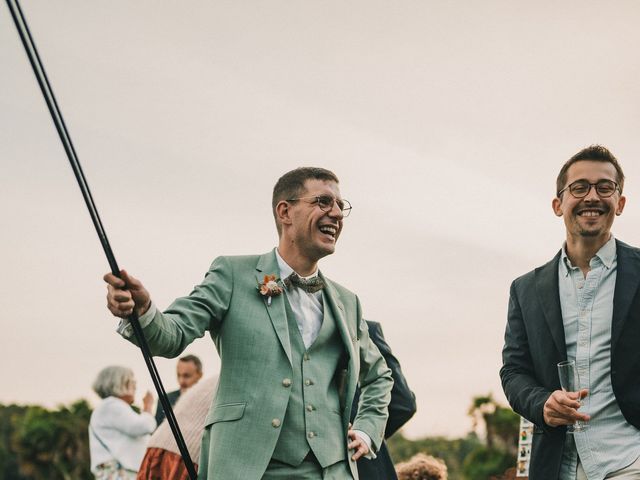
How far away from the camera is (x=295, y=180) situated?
4.73 meters

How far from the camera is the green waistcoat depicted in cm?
403

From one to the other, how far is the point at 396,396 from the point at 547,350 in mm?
1472

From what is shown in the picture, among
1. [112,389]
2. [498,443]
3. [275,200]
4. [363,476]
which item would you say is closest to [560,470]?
[363,476]

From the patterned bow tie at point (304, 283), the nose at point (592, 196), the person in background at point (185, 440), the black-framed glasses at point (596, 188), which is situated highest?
the black-framed glasses at point (596, 188)

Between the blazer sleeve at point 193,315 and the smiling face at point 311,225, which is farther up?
the smiling face at point 311,225

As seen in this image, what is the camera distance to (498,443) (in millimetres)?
43781

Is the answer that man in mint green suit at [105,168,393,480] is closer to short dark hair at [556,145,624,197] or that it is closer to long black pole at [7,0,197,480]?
long black pole at [7,0,197,480]

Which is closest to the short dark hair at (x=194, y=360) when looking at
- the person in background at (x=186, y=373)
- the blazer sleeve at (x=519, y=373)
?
Result: the person in background at (x=186, y=373)

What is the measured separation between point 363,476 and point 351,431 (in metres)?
1.54

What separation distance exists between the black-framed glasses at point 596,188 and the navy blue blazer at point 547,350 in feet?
1.00

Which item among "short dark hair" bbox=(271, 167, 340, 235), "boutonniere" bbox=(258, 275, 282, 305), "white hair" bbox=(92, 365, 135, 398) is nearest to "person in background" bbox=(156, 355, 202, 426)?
"white hair" bbox=(92, 365, 135, 398)

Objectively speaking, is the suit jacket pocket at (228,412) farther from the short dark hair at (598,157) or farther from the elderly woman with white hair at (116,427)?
the elderly woman with white hair at (116,427)

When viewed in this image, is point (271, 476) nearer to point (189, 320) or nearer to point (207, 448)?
point (207, 448)

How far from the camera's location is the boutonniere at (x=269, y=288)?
4.29m
